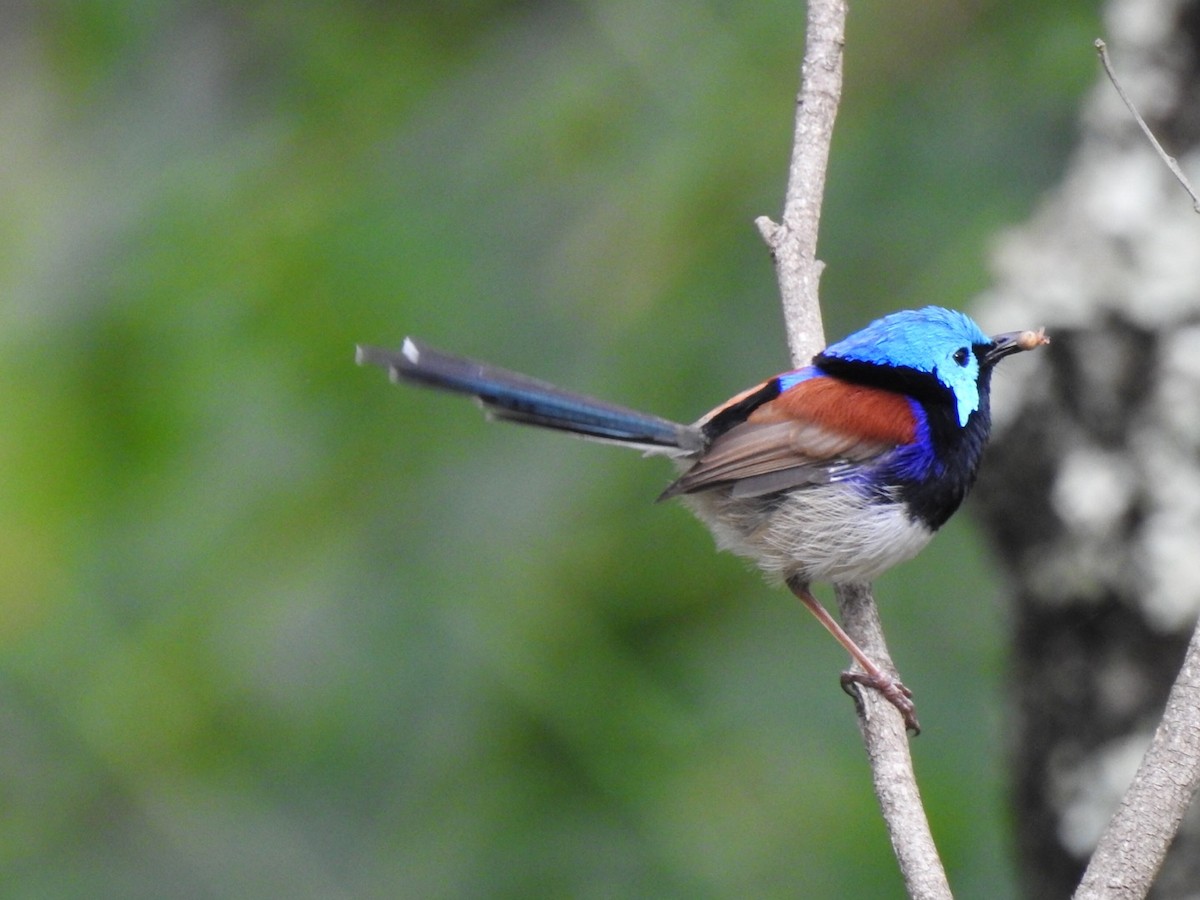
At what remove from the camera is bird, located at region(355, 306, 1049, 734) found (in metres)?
3.78

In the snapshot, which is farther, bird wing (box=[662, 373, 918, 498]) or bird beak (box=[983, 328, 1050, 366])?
bird wing (box=[662, 373, 918, 498])

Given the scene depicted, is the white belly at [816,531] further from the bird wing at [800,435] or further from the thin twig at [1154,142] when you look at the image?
the thin twig at [1154,142]

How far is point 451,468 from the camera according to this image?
4.02 meters

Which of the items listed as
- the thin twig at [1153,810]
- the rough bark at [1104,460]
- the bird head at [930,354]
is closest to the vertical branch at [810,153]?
the bird head at [930,354]

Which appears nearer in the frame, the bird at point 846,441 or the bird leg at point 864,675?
the bird leg at point 864,675

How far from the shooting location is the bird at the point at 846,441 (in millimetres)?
3783

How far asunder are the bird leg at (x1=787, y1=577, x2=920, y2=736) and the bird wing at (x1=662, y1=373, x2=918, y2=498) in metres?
0.30

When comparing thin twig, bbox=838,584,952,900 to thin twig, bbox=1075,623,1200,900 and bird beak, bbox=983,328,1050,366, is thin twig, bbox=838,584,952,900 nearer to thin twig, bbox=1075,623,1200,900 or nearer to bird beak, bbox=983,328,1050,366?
thin twig, bbox=1075,623,1200,900

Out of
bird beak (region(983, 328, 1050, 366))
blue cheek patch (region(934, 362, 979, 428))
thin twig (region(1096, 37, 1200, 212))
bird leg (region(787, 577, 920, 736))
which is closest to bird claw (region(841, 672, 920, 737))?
bird leg (region(787, 577, 920, 736))

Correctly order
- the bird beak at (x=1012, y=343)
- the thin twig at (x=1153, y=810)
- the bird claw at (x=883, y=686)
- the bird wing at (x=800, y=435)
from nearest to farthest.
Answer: the thin twig at (x=1153, y=810), the bird claw at (x=883, y=686), the bird beak at (x=1012, y=343), the bird wing at (x=800, y=435)

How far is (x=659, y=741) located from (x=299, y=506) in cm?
112

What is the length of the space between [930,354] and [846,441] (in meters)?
0.31

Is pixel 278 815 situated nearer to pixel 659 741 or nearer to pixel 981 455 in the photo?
pixel 659 741

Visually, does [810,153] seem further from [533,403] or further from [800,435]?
[533,403]
